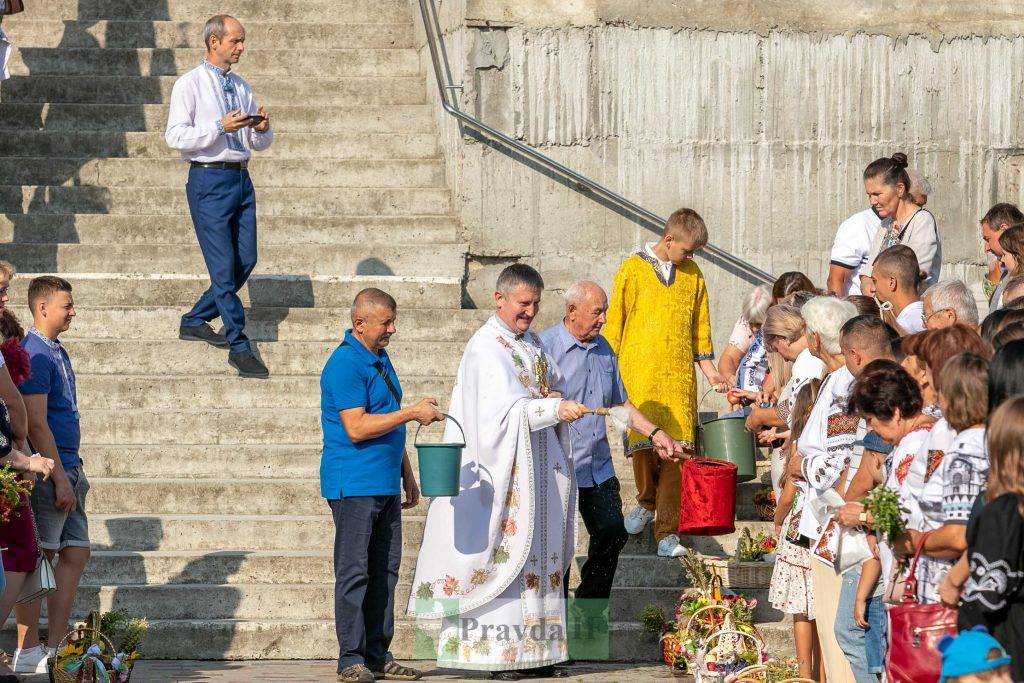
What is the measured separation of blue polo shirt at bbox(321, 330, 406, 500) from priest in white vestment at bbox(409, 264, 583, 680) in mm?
324

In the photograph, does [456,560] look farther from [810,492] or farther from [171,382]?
[171,382]

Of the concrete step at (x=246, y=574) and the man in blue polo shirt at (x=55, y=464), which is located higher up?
the man in blue polo shirt at (x=55, y=464)

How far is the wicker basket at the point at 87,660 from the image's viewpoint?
7.06m

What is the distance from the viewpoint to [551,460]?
26.2 ft

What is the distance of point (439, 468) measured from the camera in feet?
24.0

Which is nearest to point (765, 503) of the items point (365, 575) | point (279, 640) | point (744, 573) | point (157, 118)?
point (744, 573)

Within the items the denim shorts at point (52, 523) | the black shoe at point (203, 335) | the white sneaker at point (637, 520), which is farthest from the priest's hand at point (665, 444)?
the black shoe at point (203, 335)

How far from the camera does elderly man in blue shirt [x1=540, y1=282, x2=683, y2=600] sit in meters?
8.36

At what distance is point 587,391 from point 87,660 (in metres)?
2.90

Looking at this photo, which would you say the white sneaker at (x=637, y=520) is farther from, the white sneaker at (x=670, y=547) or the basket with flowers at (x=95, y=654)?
the basket with flowers at (x=95, y=654)

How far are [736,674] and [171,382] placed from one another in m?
4.37

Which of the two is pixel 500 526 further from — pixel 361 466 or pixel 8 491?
pixel 8 491

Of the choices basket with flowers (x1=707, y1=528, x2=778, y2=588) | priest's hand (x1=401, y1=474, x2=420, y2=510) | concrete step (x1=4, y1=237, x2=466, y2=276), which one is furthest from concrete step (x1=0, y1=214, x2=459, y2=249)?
basket with flowers (x1=707, y1=528, x2=778, y2=588)

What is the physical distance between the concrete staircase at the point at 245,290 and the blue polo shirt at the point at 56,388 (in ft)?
3.29
